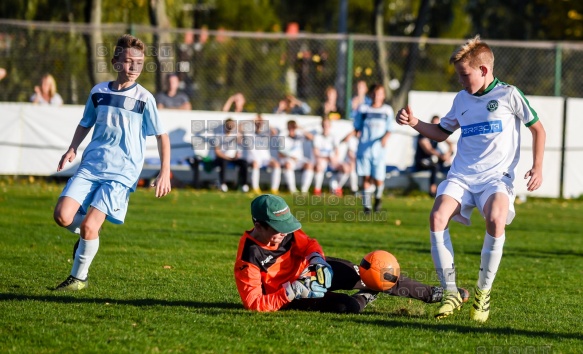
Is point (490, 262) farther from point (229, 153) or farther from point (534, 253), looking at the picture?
point (229, 153)

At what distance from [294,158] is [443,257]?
1161cm

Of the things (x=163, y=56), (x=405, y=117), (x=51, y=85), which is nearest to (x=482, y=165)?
(x=405, y=117)

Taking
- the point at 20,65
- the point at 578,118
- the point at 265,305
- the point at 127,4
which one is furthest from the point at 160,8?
the point at 265,305

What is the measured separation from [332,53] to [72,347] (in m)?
19.1

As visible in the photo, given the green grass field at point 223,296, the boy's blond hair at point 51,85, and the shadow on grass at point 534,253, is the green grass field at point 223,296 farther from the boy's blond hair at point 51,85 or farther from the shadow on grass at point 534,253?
the boy's blond hair at point 51,85

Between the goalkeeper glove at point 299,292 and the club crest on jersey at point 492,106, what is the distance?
5.82 ft

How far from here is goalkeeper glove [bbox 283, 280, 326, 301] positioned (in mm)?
6285

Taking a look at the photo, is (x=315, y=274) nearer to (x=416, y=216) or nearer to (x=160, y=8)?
(x=416, y=216)

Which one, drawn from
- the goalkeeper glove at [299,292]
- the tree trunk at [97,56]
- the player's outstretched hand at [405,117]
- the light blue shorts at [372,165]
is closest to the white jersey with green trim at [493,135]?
the player's outstretched hand at [405,117]

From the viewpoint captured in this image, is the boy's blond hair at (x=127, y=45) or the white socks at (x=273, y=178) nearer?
the boy's blond hair at (x=127, y=45)

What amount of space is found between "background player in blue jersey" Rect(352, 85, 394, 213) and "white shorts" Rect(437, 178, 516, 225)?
8320 millimetres

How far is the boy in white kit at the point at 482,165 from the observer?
661 centimetres

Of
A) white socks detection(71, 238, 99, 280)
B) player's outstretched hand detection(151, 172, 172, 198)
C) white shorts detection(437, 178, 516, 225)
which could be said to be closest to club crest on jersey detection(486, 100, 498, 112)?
white shorts detection(437, 178, 516, 225)

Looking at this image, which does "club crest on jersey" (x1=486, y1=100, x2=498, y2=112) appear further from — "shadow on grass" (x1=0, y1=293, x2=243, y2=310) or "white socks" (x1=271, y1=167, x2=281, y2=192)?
"white socks" (x1=271, y1=167, x2=281, y2=192)
